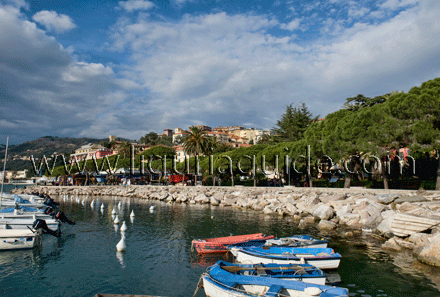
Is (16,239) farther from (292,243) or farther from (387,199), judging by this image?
(387,199)

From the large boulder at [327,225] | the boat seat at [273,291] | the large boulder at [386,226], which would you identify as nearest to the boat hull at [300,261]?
the boat seat at [273,291]

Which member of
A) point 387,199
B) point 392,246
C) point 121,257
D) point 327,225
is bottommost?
point 121,257

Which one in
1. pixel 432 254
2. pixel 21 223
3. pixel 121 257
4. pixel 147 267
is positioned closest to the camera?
pixel 432 254

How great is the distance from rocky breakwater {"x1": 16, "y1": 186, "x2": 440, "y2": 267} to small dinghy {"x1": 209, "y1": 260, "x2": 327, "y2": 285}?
691 cm

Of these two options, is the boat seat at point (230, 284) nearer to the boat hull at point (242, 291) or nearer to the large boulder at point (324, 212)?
the boat hull at point (242, 291)

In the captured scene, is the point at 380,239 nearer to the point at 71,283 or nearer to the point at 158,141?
the point at 71,283

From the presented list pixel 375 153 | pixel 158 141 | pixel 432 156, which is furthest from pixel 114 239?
pixel 158 141

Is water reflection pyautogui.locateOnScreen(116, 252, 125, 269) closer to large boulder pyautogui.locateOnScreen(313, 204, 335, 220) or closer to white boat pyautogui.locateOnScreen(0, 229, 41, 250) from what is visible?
white boat pyautogui.locateOnScreen(0, 229, 41, 250)

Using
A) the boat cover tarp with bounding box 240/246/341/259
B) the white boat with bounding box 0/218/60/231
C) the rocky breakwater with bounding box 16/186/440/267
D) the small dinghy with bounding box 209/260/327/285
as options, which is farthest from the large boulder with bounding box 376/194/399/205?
the white boat with bounding box 0/218/60/231

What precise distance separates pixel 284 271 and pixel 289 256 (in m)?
2.38

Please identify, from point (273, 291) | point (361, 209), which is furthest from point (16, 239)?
point (361, 209)

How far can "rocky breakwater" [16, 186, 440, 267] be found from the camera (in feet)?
52.9

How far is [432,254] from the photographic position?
13461 mm

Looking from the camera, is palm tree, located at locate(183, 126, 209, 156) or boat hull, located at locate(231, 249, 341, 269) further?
palm tree, located at locate(183, 126, 209, 156)
